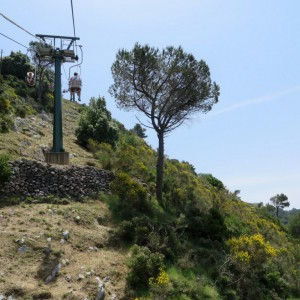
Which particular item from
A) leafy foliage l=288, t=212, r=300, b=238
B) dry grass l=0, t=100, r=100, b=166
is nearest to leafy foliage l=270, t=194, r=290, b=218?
leafy foliage l=288, t=212, r=300, b=238

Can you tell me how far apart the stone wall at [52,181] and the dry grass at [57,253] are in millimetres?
1155

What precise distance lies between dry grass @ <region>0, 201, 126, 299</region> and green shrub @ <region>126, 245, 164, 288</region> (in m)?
0.36

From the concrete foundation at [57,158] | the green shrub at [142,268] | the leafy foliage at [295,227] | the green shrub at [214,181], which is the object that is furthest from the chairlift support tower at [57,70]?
the leafy foliage at [295,227]

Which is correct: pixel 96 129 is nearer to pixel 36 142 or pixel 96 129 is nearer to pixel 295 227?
pixel 36 142

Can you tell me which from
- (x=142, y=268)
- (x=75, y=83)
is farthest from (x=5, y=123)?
(x=142, y=268)

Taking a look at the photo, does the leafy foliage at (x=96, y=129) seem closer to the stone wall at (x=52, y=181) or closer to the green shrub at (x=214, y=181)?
the stone wall at (x=52, y=181)

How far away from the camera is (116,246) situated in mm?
14523

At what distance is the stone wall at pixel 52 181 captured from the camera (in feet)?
53.8

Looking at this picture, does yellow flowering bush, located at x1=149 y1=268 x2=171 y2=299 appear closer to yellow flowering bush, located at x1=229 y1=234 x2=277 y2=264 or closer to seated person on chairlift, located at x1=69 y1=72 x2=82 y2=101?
yellow flowering bush, located at x1=229 y1=234 x2=277 y2=264

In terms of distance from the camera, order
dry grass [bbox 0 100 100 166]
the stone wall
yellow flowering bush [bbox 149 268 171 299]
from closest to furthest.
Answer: yellow flowering bush [bbox 149 268 171 299]
the stone wall
dry grass [bbox 0 100 100 166]

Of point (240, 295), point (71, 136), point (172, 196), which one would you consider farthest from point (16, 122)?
point (240, 295)

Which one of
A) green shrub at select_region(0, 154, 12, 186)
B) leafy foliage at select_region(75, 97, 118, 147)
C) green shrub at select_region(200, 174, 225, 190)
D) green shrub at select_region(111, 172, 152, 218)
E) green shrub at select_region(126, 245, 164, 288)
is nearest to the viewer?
green shrub at select_region(126, 245, 164, 288)

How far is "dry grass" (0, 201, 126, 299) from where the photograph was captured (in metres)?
11.2

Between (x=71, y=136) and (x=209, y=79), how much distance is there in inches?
452
